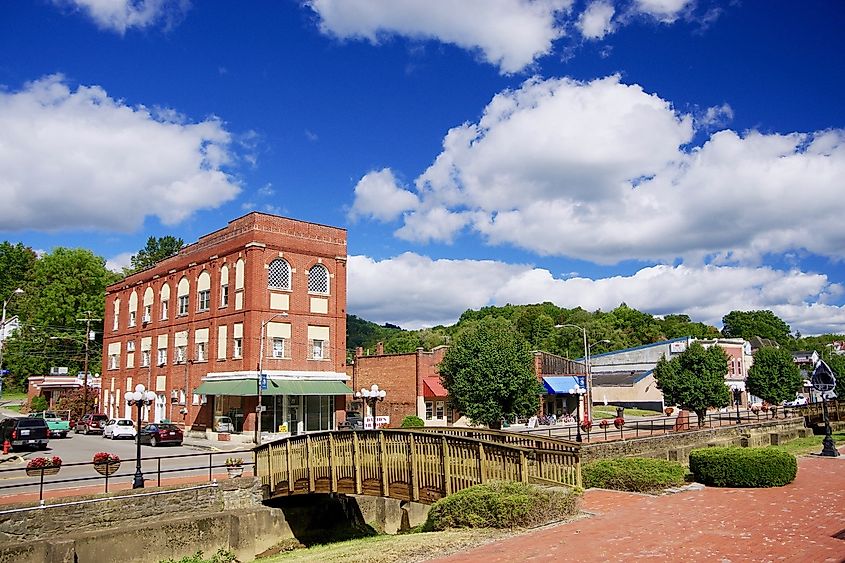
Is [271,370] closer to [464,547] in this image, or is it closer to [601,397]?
[464,547]

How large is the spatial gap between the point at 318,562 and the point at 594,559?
543cm

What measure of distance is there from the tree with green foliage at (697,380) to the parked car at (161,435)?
30.4 metres

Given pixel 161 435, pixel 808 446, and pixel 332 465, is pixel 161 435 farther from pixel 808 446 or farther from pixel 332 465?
pixel 808 446

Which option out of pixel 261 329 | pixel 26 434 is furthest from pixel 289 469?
pixel 26 434

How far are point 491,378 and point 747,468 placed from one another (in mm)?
19300

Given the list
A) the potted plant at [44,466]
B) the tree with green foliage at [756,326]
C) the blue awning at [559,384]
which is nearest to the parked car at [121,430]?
the potted plant at [44,466]

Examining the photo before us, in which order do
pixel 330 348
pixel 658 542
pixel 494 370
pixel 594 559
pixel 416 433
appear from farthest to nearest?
pixel 330 348 → pixel 494 370 → pixel 416 433 → pixel 658 542 → pixel 594 559

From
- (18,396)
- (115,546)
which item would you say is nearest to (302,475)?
(115,546)

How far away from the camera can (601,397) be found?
255ft

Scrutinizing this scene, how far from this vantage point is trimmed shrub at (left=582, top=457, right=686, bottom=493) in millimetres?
17109

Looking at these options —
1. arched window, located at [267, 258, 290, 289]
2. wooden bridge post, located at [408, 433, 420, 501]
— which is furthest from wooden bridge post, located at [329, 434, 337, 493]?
arched window, located at [267, 258, 290, 289]

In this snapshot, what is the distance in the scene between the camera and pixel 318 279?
43.8 meters

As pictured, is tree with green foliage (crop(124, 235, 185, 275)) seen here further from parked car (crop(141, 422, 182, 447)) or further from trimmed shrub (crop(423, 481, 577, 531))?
trimmed shrub (crop(423, 481, 577, 531))

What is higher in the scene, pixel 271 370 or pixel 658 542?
pixel 271 370
